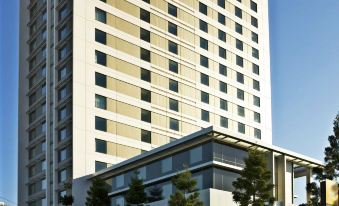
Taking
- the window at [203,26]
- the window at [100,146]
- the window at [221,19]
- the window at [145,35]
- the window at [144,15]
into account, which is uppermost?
the window at [221,19]

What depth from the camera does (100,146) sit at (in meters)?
57.3

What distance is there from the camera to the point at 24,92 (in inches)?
2918

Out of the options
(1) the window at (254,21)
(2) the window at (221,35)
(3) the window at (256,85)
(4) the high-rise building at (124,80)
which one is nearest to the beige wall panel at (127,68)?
(4) the high-rise building at (124,80)

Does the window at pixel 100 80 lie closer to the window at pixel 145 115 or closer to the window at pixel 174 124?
the window at pixel 145 115

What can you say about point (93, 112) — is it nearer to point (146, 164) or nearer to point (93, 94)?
point (93, 94)

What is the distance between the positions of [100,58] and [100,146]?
10.1 meters

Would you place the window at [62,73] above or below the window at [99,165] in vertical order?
above

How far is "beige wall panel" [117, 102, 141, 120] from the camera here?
59825mm

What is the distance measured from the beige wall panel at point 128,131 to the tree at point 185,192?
21.4 meters

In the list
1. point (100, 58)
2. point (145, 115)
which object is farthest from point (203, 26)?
point (100, 58)

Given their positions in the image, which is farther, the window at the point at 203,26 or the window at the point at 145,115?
the window at the point at 203,26

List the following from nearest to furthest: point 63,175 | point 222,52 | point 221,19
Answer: point 63,175 → point 222,52 → point 221,19

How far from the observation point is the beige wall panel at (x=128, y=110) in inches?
2355

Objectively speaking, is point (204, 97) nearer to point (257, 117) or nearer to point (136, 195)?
point (257, 117)
